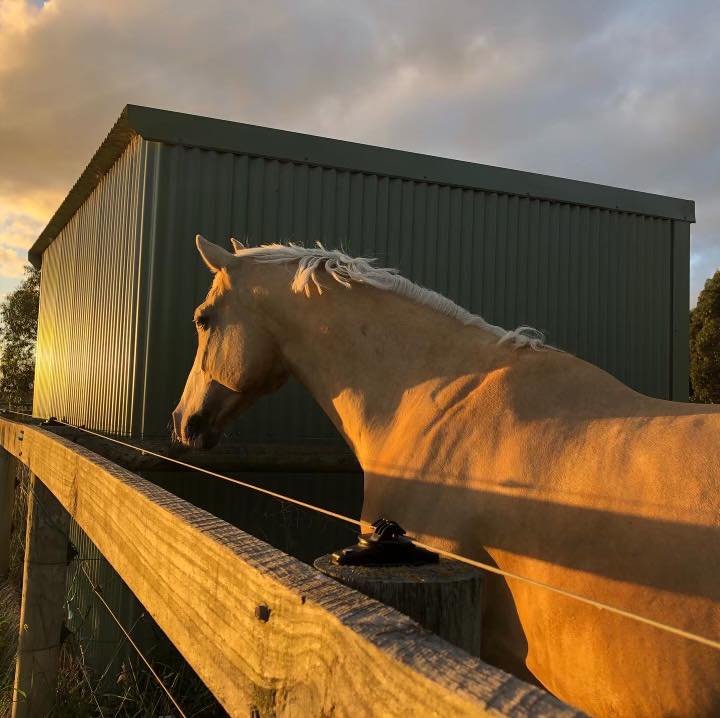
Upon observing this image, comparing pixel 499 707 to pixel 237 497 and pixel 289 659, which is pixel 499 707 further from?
pixel 237 497

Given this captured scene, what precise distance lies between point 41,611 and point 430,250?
416cm

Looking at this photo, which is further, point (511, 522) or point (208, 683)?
point (511, 522)

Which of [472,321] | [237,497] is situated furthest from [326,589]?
[237,497]

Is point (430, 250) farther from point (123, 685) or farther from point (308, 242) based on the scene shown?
point (123, 685)

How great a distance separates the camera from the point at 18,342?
21297 mm

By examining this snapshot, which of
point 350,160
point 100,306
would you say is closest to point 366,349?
point 350,160

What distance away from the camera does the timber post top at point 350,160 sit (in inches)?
196

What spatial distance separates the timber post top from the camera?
4969 millimetres

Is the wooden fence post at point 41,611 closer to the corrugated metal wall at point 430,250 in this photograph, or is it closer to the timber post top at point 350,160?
the corrugated metal wall at point 430,250

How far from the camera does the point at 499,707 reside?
552 millimetres

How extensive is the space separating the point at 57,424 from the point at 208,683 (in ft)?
14.1

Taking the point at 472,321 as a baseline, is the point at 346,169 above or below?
above

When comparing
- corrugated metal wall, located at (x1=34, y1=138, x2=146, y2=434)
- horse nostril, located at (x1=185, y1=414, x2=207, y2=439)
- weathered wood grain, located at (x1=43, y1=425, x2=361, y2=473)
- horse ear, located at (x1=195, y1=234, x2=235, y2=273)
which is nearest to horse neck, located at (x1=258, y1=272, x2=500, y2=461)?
horse ear, located at (x1=195, y1=234, x2=235, y2=273)

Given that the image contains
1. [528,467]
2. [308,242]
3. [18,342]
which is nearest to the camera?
[528,467]
